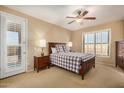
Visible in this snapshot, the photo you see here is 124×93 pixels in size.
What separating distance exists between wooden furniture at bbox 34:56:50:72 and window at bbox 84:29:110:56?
3143 millimetres

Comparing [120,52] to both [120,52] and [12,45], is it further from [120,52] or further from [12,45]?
[12,45]

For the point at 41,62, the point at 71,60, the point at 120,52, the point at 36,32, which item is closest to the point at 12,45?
the point at 36,32

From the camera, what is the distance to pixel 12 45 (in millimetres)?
3129

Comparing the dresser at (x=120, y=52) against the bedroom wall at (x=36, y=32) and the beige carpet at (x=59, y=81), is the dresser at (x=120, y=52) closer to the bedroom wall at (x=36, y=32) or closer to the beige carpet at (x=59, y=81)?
the beige carpet at (x=59, y=81)

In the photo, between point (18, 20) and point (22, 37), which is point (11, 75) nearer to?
point (22, 37)

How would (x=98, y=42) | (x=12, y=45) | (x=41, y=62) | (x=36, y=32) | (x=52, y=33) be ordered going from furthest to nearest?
(x=98, y=42)
(x=52, y=33)
(x=36, y=32)
(x=41, y=62)
(x=12, y=45)

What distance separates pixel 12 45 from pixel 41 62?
1.34m

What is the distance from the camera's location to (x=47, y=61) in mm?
4035

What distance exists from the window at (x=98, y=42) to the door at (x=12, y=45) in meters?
4.13

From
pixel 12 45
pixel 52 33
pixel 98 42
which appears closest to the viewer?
pixel 12 45

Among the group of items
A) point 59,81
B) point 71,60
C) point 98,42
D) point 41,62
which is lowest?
point 59,81
